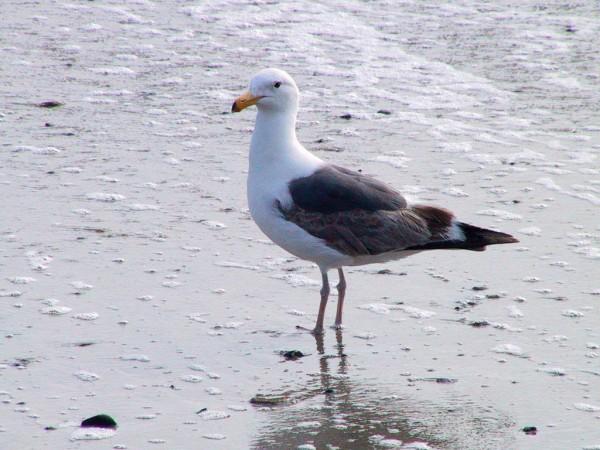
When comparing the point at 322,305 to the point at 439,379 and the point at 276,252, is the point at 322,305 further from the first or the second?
the point at 276,252

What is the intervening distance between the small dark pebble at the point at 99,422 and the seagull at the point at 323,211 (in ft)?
5.71

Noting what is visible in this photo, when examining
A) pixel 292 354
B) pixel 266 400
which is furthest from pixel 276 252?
pixel 266 400

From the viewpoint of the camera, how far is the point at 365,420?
5586 millimetres

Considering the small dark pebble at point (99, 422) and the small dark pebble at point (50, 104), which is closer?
the small dark pebble at point (99, 422)

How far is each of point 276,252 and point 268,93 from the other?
4.31ft

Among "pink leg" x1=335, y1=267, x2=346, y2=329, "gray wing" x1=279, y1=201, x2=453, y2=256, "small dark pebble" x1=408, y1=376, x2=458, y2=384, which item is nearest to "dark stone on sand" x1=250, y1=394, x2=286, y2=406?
"small dark pebble" x1=408, y1=376, x2=458, y2=384

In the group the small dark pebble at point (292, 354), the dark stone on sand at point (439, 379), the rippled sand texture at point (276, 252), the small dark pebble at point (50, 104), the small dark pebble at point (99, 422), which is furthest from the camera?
the small dark pebble at point (50, 104)

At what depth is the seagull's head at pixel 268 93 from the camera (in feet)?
23.0

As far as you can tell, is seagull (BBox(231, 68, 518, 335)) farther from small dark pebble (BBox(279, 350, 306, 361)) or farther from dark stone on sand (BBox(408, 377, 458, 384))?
dark stone on sand (BBox(408, 377, 458, 384))

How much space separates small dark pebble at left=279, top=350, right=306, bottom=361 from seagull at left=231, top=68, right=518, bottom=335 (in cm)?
32

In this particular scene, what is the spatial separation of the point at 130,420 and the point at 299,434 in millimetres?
795

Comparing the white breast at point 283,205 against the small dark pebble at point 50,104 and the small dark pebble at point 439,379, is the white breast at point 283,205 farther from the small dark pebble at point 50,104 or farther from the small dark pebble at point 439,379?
the small dark pebble at point 50,104

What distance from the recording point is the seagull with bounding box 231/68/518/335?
6.81 m

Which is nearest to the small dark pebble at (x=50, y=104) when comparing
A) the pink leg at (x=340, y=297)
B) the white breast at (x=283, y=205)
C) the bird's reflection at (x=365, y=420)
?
the white breast at (x=283, y=205)
